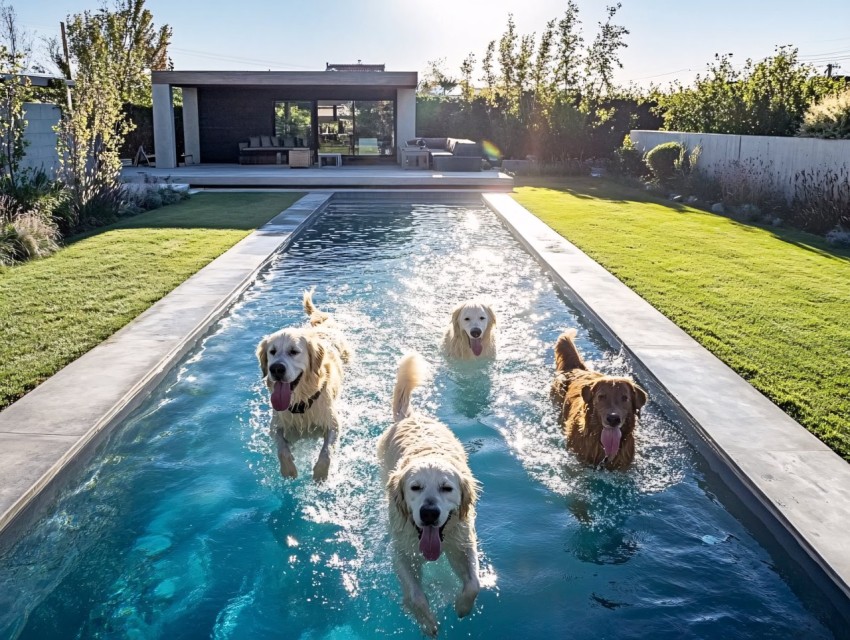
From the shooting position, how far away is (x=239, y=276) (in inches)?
424

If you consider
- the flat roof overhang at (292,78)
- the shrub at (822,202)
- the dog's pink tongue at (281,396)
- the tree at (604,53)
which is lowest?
the dog's pink tongue at (281,396)

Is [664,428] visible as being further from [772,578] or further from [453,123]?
[453,123]

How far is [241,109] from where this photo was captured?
31.6 metres

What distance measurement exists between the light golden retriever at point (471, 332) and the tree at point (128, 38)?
30460 mm

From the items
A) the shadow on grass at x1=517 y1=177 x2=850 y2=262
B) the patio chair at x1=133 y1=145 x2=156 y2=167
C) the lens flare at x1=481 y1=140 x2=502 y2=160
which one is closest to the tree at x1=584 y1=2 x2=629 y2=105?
the lens flare at x1=481 y1=140 x2=502 y2=160

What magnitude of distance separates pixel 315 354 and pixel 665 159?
2139 cm

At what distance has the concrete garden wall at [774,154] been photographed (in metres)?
16.3

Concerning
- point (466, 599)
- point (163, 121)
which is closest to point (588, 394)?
point (466, 599)

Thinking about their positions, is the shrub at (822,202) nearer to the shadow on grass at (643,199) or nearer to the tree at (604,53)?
the shadow on grass at (643,199)

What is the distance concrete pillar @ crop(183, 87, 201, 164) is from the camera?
30531 mm

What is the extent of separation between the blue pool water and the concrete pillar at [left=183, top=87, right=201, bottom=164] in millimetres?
26115

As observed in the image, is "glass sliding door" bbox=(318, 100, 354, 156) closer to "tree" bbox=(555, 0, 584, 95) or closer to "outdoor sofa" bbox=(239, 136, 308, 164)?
"outdoor sofa" bbox=(239, 136, 308, 164)

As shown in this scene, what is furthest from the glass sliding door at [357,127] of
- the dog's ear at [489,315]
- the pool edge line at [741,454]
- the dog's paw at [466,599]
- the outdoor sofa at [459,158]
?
the dog's paw at [466,599]

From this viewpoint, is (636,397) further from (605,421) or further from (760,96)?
(760,96)
